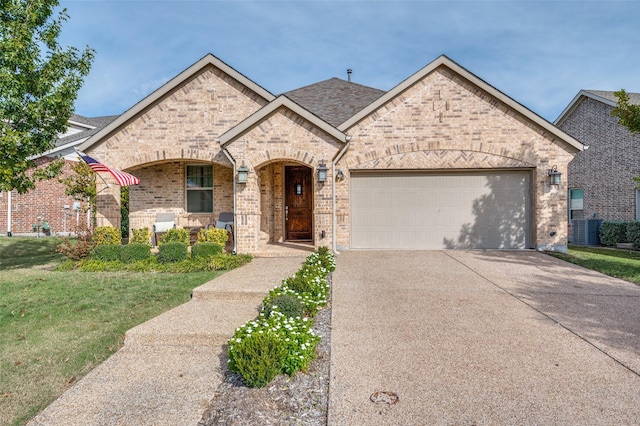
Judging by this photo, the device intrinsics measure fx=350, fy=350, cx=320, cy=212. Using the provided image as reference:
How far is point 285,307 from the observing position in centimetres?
408

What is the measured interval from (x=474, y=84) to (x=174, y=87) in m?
8.83

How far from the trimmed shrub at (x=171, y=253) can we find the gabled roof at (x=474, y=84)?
17.9 feet

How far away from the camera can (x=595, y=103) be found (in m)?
15.2

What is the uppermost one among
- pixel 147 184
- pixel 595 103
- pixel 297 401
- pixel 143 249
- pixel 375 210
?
pixel 595 103

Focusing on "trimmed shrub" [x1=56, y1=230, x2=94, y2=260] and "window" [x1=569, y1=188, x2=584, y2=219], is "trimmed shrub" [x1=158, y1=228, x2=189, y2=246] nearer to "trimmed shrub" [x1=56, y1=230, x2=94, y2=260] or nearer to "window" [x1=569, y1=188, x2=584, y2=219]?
"trimmed shrub" [x1=56, y1=230, x2=94, y2=260]

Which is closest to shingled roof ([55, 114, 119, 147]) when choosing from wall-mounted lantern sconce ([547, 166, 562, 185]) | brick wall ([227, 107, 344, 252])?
brick wall ([227, 107, 344, 252])

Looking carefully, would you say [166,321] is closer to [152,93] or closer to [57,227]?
[152,93]

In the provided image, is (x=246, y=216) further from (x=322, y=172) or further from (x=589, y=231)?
(x=589, y=231)

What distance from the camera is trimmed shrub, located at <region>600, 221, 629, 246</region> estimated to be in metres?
12.6

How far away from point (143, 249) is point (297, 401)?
7487 mm

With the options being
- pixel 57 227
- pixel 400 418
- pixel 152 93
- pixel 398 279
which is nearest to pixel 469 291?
pixel 398 279

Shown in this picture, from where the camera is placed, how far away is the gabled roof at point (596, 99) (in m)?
14.3

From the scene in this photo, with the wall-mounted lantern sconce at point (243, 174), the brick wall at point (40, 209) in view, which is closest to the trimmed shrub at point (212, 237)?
the wall-mounted lantern sconce at point (243, 174)

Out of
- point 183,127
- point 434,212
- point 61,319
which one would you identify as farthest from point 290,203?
point 61,319
